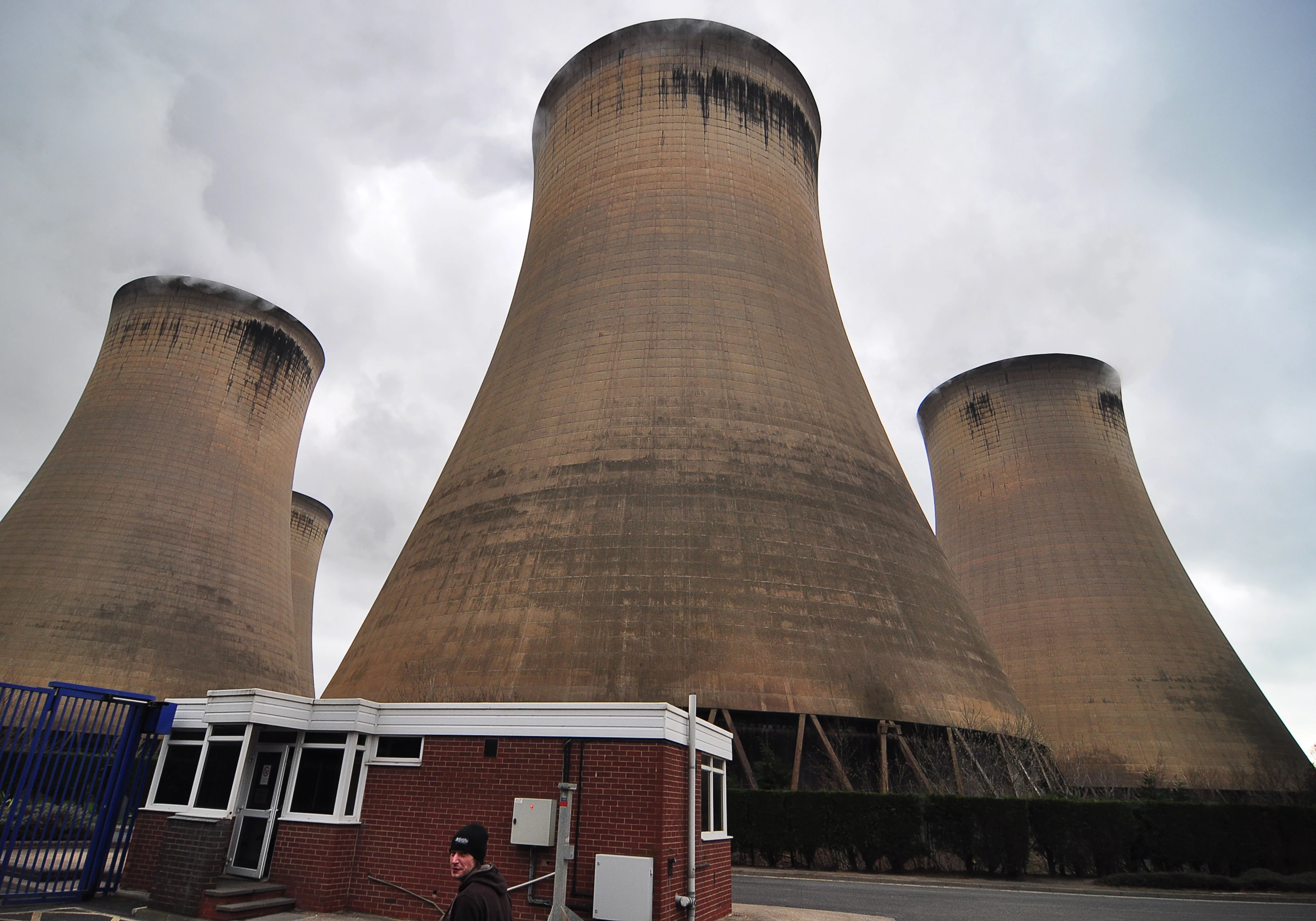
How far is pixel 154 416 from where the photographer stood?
2539 centimetres

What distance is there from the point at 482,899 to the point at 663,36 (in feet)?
75.7

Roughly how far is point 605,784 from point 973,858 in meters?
8.53

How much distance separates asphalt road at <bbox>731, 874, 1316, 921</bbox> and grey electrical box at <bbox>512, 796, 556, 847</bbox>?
332 cm

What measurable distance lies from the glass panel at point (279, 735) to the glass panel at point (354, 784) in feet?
2.29

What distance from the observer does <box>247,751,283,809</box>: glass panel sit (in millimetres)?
8383

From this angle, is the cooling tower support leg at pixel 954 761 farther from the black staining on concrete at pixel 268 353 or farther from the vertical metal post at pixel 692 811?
the black staining on concrete at pixel 268 353

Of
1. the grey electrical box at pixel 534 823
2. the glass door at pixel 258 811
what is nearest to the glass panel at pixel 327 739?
the glass door at pixel 258 811

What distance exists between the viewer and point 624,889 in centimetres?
701

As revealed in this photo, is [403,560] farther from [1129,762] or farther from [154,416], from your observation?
[1129,762]

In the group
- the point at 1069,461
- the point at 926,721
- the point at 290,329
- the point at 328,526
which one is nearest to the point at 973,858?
the point at 926,721

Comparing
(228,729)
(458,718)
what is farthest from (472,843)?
(228,729)

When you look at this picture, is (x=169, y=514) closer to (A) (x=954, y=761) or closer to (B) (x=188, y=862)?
(B) (x=188, y=862)

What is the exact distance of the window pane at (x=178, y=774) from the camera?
8.82 meters

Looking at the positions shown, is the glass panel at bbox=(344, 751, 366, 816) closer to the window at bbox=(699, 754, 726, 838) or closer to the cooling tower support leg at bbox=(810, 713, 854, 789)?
the window at bbox=(699, 754, 726, 838)
